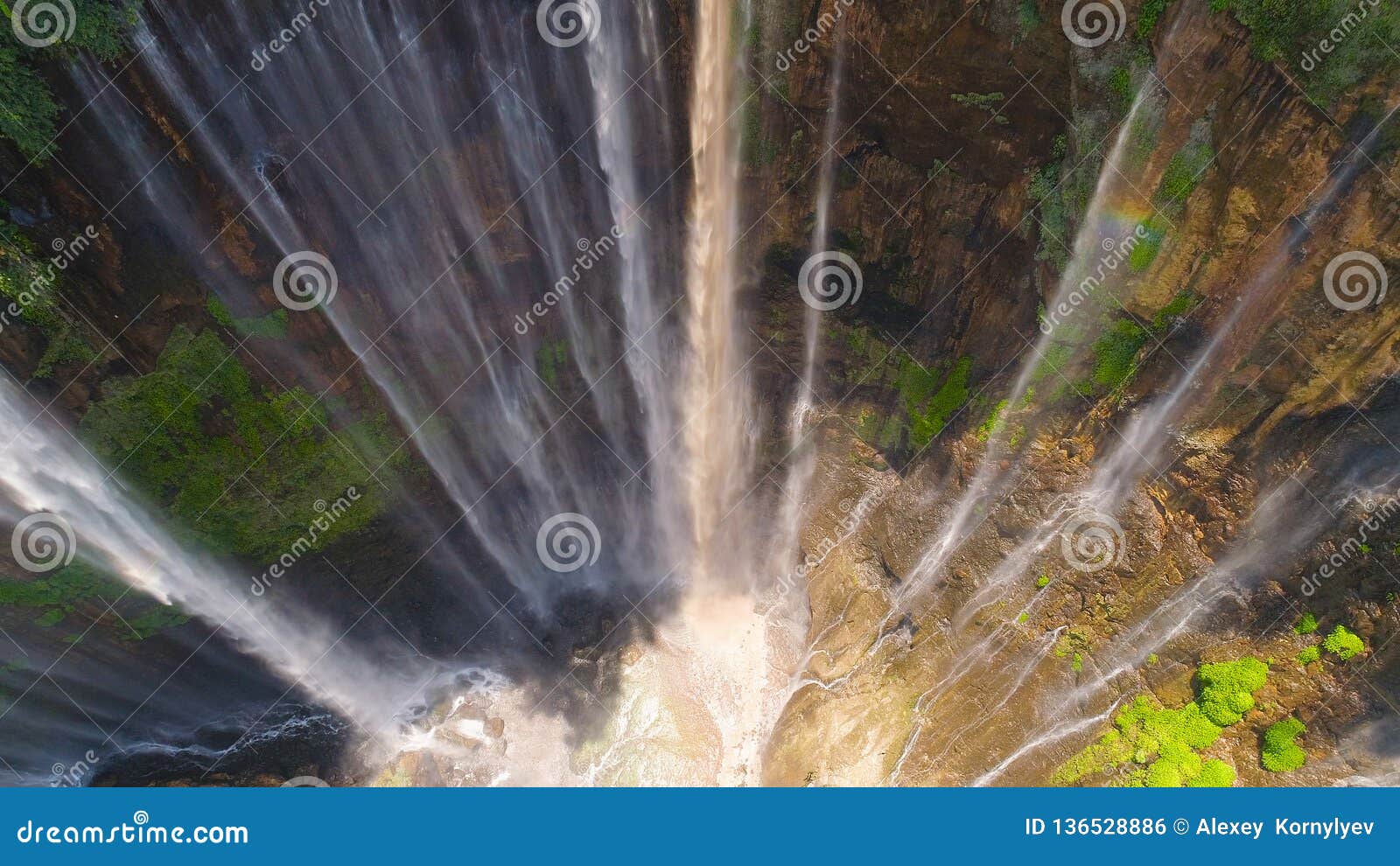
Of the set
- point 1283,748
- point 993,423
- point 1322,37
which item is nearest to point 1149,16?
point 1322,37

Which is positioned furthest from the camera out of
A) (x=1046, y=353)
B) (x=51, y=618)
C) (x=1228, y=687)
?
(x=51, y=618)

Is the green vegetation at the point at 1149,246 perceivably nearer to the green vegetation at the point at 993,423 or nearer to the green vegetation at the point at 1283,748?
the green vegetation at the point at 993,423

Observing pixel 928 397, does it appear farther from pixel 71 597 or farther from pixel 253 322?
pixel 71 597

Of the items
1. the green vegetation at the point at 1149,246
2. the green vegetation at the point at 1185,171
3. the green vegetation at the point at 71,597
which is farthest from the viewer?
the green vegetation at the point at 71,597

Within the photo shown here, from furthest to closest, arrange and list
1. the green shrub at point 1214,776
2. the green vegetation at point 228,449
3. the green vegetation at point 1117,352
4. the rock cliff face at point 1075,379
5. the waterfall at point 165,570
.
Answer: the green vegetation at point 228,449
the waterfall at point 165,570
the green vegetation at point 1117,352
the green shrub at point 1214,776
the rock cliff face at point 1075,379

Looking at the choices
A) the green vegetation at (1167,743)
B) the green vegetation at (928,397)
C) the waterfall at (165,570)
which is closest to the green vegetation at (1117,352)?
the green vegetation at (928,397)

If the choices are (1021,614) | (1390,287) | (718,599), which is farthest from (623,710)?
(1390,287)

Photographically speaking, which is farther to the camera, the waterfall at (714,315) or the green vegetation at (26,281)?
the waterfall at (714,315)

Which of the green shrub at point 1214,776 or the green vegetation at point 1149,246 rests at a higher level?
the green vegetation at point 1149,246

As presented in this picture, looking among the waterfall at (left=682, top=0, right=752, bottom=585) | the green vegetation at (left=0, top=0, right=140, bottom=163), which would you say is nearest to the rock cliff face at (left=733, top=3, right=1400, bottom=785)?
the waterfall at (left=682, top=0, right=752, bottom=585)
